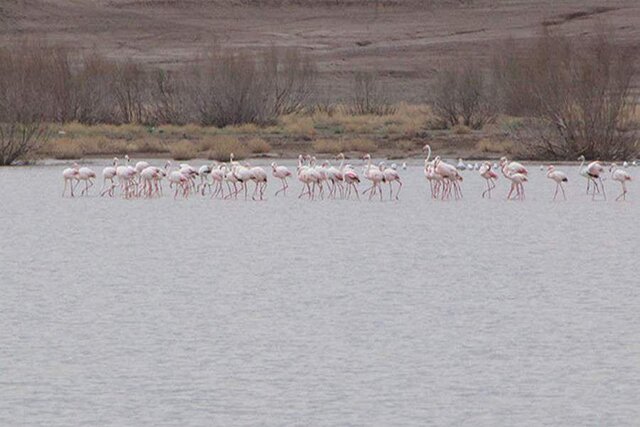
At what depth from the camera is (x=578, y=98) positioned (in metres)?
37.1

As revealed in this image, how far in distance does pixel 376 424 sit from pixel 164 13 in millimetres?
101125

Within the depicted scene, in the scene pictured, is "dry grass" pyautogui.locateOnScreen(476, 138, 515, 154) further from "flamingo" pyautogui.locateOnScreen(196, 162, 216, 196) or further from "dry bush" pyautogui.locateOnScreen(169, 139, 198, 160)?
"flamingo" pyautogui.locateOnScreen(196, 162, 216, 196)

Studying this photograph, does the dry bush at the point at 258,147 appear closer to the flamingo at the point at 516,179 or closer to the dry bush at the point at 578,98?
the dry bush at the point at 578,98

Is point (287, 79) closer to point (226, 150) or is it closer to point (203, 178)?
point (226, 150)

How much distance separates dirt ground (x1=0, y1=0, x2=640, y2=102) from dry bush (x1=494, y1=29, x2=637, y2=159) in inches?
1950

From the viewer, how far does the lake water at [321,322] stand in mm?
10312

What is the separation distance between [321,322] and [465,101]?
132ft

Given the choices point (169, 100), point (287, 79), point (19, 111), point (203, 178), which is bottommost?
point (203, 178)

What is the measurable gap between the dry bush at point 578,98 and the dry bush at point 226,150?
7.05 meters

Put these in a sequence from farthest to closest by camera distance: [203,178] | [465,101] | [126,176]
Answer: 1. [465,101]
2. [203,178]
3. [126,176]

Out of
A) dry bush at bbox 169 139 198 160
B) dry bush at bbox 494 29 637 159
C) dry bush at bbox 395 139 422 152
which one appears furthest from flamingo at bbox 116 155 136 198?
dry bush at bbox 395 139 422 152

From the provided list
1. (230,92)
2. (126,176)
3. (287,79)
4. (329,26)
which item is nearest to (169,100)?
(230,92)

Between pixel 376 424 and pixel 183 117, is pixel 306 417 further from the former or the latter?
pixel 183 117

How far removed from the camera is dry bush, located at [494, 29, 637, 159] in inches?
1454
